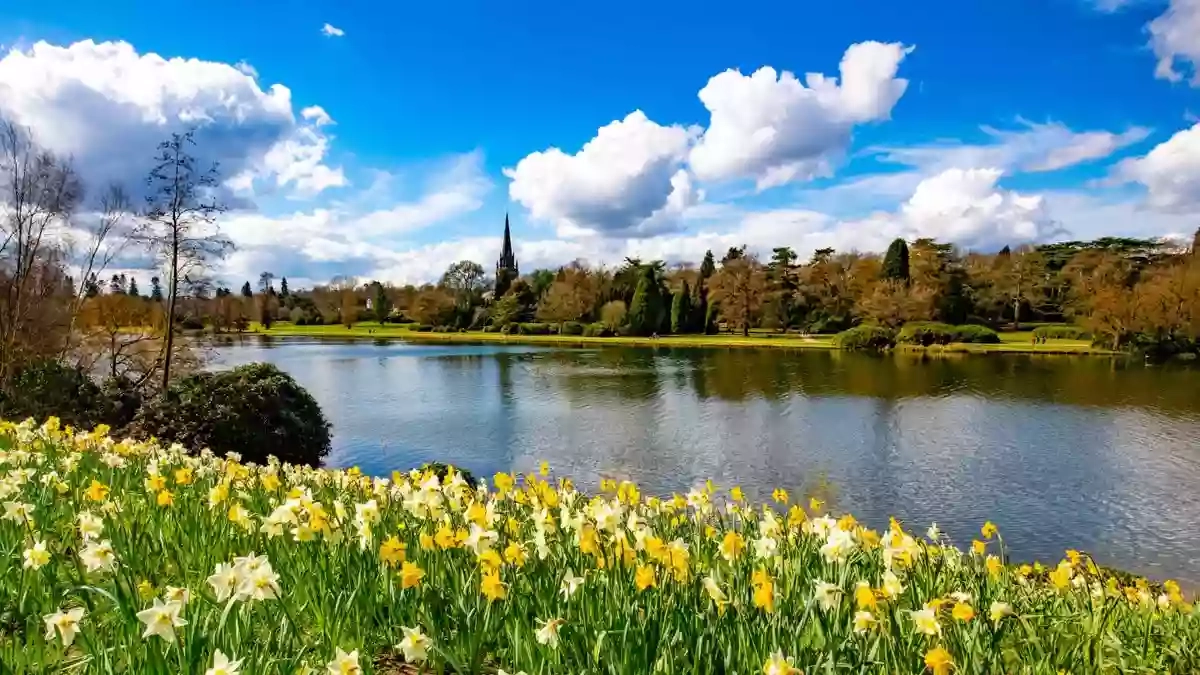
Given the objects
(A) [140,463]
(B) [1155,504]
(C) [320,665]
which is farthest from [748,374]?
(C) [320,665]

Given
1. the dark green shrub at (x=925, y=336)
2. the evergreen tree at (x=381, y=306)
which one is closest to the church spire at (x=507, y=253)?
the evergreen tree at (x=381, y=306)

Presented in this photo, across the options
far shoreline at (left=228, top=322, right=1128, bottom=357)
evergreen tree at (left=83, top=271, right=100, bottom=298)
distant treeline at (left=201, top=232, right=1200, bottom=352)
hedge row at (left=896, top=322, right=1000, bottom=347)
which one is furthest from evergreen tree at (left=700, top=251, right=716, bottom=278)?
evergreen tree at (left=83, top=271, right=100, bottom=298)

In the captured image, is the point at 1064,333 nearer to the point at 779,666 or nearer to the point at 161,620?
the point at 779,666

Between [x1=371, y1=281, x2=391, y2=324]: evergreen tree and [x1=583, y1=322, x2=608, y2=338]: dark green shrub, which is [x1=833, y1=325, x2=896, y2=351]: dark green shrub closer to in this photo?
[x1=583, y1=322, x2=608, y2=338]: dark green shrub

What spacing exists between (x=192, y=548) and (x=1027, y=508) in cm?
1372

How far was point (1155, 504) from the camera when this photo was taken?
44.2 feet

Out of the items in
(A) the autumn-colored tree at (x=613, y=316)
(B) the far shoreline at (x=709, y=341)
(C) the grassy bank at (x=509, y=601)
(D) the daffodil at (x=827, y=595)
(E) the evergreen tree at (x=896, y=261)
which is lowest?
(B) the far shoreline at (x=709, y=341)

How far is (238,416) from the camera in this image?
1333 centimetres

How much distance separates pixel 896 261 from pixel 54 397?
65.6 m

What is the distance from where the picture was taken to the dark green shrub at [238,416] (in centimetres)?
1300

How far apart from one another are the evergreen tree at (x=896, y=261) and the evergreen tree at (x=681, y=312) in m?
17.8

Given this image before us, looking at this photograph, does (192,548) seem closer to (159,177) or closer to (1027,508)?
(1027,508)

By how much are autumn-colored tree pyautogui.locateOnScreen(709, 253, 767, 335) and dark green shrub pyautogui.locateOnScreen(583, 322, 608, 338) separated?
1033 centimetres

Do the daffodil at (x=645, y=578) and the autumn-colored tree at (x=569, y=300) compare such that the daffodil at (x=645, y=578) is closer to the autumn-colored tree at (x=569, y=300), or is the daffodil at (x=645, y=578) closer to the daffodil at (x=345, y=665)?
the daffodil at (x=345, y=665)
